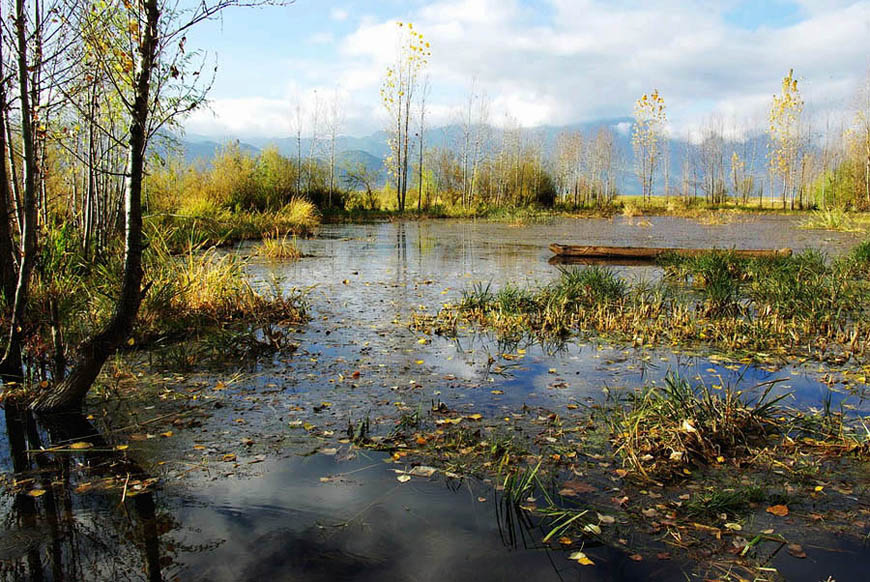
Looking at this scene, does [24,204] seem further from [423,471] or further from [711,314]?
[711,314]

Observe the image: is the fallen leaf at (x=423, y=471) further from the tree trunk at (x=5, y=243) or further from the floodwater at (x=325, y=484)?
the tree trunk at (x=5, y=243)

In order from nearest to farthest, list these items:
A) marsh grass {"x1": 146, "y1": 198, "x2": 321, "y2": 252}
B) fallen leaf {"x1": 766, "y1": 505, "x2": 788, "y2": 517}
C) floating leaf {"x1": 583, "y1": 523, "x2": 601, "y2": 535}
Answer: floating leaf {"x1": 583, "y1": 523, "x2": 601, "y2": 535}, fallen leaf {"x1": 766, "y1": 505, "x2": 788, "y2": 517}, marsh grass {"x1": 146, "y1": 198, "x2": 321, "y2": 252}

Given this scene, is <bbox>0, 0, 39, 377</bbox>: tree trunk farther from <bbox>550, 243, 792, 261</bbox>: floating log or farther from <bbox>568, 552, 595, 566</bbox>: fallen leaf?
<bbox>550, 243, 792, 261</bbox>: floating log

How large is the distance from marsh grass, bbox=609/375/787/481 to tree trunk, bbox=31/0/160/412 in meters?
3.55

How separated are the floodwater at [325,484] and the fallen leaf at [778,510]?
21 centimetres

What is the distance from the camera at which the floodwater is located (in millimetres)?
2822

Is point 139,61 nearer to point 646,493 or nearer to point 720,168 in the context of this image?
point 646,493

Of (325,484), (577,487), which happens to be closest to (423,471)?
(325,484)

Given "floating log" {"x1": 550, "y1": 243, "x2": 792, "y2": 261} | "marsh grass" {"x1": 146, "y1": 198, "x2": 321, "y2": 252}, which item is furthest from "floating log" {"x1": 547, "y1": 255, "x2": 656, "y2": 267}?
"marsh grass" {"x1": 146, "y1": 198, "x2": 321, "y2": 252}

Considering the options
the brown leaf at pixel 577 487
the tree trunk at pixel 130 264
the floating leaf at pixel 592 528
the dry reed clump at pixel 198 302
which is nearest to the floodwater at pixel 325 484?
the floating leaf at pixel 592 528

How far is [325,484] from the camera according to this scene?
11.9 ft

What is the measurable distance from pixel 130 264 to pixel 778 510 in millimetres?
4304

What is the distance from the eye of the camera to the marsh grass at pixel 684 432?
3.85 metres

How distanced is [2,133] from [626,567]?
5.37 meters
